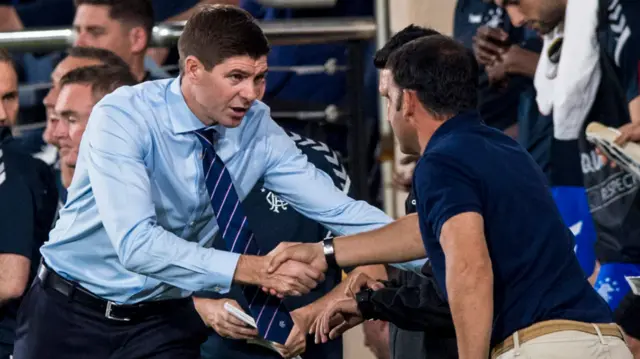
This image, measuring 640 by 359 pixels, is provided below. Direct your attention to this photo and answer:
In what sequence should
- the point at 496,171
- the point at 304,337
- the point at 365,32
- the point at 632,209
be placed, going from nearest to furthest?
the point at 496,171, the point at 304,337, the point at 632,209, the point at 365,32

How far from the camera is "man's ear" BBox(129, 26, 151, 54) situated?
18.8 ft

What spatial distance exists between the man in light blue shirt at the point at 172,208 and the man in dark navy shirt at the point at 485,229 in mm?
629

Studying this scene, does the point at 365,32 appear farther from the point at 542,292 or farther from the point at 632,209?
the point at 542,292

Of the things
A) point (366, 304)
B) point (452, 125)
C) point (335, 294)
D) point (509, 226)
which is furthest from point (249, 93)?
point (509, 226)

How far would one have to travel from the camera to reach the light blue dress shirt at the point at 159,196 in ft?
11.8

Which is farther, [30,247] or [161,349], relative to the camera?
[30,247]

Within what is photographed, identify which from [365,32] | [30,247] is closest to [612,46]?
[365,32]

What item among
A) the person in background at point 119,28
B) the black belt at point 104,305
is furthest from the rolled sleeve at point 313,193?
the person in background at point 119,28

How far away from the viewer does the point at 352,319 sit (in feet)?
12.6

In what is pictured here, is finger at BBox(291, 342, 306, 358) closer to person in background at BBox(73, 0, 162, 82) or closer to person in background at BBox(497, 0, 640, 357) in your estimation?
person in background at BBox(497, 0, 640, 357)

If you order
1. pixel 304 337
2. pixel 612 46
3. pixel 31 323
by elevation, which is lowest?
pixel 304 337

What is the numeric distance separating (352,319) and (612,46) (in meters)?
1.44

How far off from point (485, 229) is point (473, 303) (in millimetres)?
187

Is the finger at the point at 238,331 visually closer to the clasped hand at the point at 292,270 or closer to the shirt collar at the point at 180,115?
the clasped hand at the point at 292,270
